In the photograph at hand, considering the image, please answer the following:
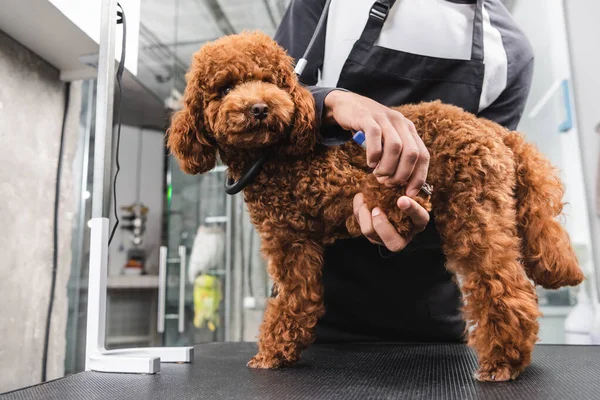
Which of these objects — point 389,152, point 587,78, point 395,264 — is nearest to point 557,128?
point 587,78

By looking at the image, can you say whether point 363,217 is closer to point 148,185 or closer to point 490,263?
point 490,263

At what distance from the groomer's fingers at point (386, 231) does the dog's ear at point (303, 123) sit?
0.52ft

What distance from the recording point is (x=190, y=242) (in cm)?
270

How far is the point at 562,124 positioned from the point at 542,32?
0.48 meters

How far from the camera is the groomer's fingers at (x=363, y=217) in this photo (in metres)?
0.62

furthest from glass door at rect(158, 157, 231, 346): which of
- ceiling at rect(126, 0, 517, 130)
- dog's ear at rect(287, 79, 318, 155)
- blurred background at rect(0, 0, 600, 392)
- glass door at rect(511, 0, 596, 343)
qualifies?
dog's ear at rect(287, 79, 318, 155)

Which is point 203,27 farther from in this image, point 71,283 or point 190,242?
point 71,283

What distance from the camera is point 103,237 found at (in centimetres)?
77

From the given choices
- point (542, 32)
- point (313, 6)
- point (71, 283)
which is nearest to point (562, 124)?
point (542, 32)

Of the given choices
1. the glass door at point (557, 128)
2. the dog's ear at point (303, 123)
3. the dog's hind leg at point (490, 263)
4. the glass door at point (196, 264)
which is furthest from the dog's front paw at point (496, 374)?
the glass door at point (196, 264)

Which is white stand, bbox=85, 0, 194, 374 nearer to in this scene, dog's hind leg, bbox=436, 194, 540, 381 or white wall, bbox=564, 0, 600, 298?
dog's hind leg, bbox=436, 194, 540, 381

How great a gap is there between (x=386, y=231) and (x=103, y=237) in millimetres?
464

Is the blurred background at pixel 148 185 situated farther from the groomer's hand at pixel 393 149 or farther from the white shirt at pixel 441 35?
the groomer's hand at pixel 393 149

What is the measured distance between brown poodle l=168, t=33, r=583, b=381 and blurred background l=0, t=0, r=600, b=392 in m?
0.32
